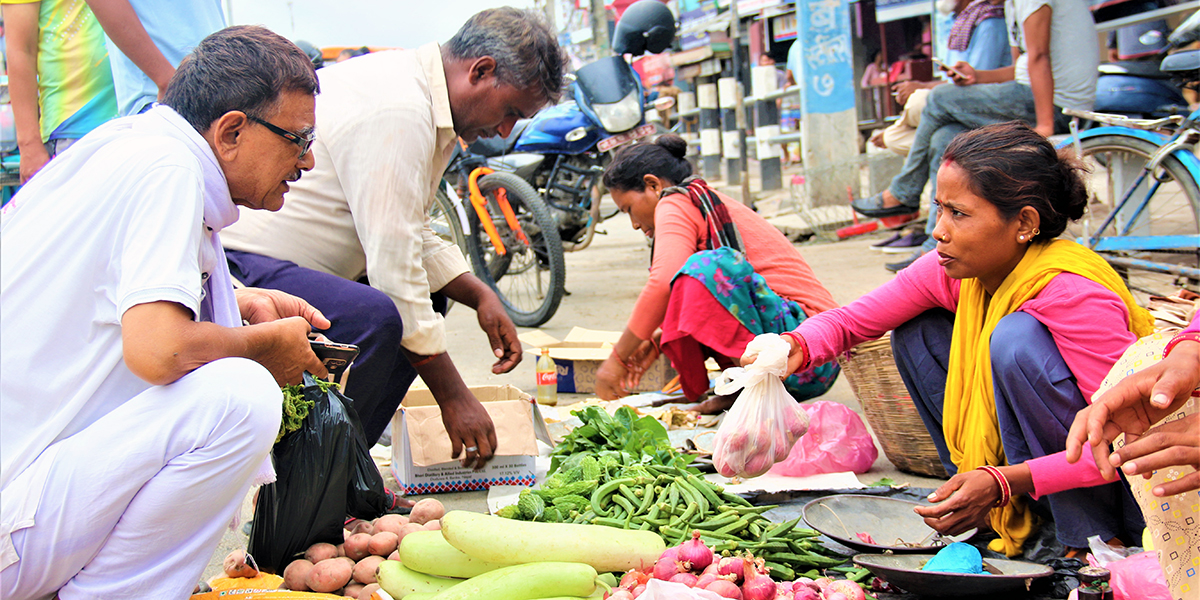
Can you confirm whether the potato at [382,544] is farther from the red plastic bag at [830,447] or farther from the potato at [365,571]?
the red plastic bag at [830,447]

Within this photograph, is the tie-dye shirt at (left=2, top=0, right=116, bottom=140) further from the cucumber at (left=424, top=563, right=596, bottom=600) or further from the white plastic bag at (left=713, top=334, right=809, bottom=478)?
the white plastic bag at (left=713, top=334, right=809, bottom=478)

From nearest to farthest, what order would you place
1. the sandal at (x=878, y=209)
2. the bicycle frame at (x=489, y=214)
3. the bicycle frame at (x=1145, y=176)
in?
the bicycle frame at (x=1145, y=176) → the bicycle frame at (x=489, y=214) → the sandal at (x=878, y=209)

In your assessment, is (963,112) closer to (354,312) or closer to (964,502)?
(964,502)

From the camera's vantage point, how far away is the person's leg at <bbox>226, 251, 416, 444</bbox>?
7.82ft

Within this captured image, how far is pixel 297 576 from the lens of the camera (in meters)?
1.99

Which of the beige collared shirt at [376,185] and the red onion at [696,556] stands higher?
the beige collared shirt at [376,185]

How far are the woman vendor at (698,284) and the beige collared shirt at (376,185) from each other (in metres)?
0.92

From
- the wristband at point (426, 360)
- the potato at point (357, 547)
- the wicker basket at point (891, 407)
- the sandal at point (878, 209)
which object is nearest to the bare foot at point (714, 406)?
the wicker basket at point (891, 407)

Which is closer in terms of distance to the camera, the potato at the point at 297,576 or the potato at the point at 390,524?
the potato at the point at 297,576

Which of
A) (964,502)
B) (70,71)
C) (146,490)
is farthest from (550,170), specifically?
(146,490)

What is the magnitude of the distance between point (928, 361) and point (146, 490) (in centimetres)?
197

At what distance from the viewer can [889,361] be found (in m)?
2.69

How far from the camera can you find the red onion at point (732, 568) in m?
1.78

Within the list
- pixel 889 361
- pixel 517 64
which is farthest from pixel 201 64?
pixel 889 361
